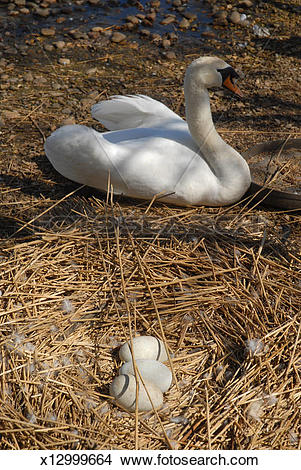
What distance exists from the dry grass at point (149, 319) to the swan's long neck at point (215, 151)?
180 millimetres

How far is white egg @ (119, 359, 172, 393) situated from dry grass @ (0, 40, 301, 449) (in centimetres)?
9

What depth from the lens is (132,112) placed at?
3.92 metres

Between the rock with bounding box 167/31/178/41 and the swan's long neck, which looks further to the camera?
the rock with bounding box 167/31/178/41

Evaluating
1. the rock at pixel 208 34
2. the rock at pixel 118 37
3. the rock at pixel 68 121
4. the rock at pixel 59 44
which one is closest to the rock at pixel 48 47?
the rock at pixel 59 44

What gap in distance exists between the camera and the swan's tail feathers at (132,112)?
3871mm

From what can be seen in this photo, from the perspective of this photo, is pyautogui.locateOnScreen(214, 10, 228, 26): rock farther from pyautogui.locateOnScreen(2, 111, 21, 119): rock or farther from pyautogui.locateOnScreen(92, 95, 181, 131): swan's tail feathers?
pyautogui.locateOnScreen(2, 111, 21, 119): rock

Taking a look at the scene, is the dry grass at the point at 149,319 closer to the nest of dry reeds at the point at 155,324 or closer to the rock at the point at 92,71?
the nest of dry reeds at the point at 155,324

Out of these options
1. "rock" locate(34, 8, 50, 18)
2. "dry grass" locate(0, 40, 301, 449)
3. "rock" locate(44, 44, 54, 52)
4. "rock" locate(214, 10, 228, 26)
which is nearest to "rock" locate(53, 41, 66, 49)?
"rock" locate(44, 44, 54, 52)

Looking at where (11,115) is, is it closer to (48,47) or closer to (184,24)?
(48,47)

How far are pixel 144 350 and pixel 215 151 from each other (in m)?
1.54

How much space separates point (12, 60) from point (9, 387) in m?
3.99

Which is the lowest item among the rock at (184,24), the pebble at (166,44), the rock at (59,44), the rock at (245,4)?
the rock at (59,44)

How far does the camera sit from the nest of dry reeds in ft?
7.48

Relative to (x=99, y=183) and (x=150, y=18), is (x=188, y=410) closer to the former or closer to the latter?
(x=99, y=183)
